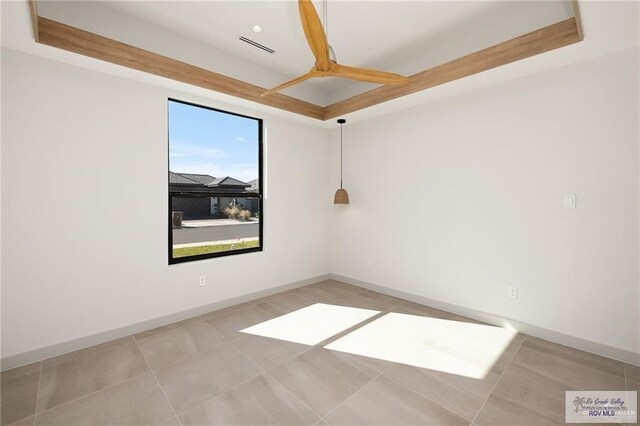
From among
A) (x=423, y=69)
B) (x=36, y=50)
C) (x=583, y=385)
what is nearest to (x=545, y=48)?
(x=423, y=69)

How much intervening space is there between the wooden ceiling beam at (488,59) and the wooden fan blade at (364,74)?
3.08 feet

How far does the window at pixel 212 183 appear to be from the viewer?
3.32 m

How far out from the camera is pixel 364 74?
221 cm

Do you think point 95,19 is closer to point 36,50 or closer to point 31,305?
point 36,50

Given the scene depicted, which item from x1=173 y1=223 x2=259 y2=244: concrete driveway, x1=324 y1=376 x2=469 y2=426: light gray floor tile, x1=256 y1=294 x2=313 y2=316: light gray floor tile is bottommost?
x1=324 y1=376 x2=469 y2=426: light gray floor tile

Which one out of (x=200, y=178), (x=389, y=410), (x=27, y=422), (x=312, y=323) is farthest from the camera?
(x=200, y=178)

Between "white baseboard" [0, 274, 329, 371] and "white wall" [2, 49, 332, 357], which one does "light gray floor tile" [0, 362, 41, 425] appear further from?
"white wall" [2, 49, 332, 357]

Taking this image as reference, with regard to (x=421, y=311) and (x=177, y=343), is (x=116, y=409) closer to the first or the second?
(x=177, y=343)

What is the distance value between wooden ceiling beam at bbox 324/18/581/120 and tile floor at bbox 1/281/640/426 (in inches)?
101

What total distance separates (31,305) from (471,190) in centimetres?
430

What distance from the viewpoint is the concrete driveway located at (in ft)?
11.1

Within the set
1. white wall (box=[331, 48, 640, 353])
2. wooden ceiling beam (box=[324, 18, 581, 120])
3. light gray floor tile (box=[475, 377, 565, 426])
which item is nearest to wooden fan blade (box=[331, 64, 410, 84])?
wooden ceiling beam (box=[324, 18, 581, 120])

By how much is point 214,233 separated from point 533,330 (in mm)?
3628

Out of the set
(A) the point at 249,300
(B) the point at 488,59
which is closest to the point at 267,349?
(A) the point at 249,300
